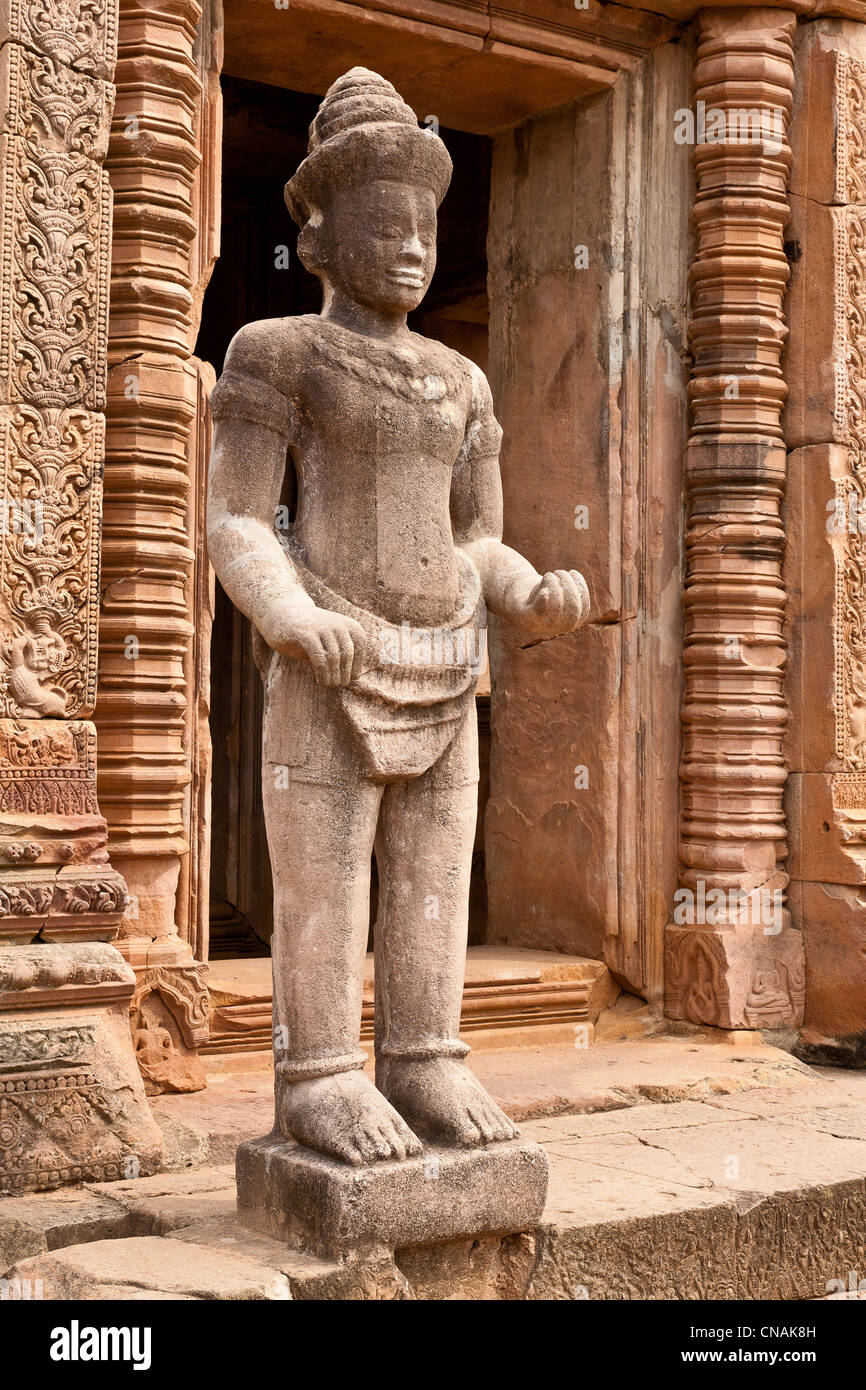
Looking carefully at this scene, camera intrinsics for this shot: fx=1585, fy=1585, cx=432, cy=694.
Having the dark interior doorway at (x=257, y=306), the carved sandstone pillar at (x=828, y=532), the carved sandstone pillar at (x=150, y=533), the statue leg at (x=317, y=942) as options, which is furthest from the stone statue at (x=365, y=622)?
the dark interior doorway at (x=257, y=306)

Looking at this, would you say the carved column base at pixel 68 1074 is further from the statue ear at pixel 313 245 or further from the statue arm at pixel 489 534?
the statue ear at pixel 313 245

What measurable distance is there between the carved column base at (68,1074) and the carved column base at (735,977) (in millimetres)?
2486

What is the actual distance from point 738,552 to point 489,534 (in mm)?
2604

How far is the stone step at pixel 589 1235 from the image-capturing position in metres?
3.03

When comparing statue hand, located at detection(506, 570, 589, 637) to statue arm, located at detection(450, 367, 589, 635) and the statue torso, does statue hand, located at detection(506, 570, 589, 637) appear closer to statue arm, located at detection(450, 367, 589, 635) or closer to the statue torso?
statue arm, located at detection(450, 367, 589, 635)

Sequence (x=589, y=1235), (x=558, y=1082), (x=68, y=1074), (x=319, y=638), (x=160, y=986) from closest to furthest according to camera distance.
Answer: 1. (x=319, y=638)
2. (x=589, y=1235)
3. (x=68, y=1074)
4. (x=160, y=986)
5. (x=558, y=1082)

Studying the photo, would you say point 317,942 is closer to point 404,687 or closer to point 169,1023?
point 404,687

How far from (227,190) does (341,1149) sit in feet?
23.5

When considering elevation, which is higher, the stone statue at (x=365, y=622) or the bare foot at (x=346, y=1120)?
the stone statue at (x=365, y=622)

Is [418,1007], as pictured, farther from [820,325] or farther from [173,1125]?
[820,325]

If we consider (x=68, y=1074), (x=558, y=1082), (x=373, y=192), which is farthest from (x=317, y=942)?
(x=558, y=1082)

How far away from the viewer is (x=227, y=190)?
906 centimetres

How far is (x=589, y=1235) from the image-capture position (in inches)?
135

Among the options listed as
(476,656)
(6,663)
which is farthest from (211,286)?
(476,656)
